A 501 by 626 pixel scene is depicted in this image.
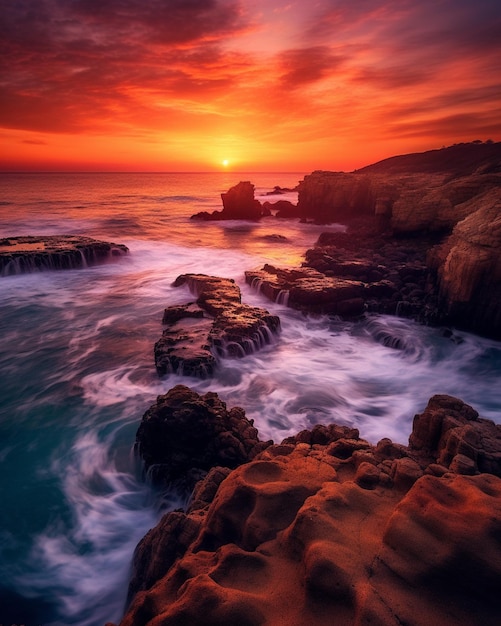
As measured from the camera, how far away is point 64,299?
1756 centimetres

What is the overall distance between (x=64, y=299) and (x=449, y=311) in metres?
16.9

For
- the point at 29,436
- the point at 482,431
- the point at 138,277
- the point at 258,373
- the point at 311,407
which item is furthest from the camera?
the point at 138,277

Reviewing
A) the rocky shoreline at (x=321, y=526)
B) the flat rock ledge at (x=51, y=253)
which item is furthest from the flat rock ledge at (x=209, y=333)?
the flat rock ledge at (x=51, y=253)

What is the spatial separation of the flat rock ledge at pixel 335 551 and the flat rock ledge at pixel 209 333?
21.2 feet

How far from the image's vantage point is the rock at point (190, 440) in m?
6.60

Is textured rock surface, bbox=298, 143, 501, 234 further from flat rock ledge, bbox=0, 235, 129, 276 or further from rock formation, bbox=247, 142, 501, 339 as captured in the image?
flat rock ledge, bbox=0, 235, 129, 276

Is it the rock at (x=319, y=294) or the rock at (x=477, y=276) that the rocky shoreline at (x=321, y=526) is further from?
the rock at (x=319, y=294)

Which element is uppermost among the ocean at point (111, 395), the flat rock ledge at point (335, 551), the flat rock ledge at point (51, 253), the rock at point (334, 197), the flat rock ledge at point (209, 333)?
the rock at point (334, 197)

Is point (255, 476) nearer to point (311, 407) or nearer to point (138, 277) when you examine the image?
point (311, 407)

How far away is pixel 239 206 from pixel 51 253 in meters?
26.8

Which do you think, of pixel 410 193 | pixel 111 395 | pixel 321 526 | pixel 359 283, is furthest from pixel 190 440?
pixel 410 193

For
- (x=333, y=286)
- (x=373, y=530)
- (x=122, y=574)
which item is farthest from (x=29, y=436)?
(x=333, y=286)

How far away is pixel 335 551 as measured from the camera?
2.77m

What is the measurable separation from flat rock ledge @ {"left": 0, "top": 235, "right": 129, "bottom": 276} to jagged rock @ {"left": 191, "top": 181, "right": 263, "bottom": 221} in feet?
70.9
